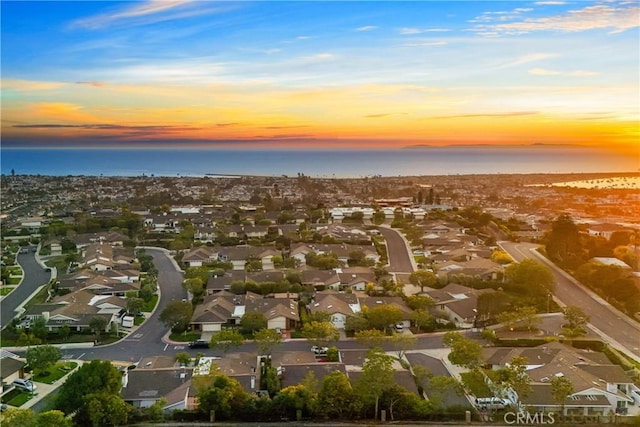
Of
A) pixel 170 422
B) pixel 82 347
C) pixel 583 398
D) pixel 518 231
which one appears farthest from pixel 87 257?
pixel 518 231

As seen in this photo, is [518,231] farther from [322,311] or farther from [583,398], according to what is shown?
[583,398]

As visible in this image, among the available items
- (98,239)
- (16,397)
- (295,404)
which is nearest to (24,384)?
(16,397)

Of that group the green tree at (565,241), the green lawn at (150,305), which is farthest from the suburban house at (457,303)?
the green lawn at (150,305)

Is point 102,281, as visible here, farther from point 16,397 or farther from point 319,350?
point 319,350

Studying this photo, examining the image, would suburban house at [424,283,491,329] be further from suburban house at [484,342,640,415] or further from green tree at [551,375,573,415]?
green tree at [551,375,573,415]

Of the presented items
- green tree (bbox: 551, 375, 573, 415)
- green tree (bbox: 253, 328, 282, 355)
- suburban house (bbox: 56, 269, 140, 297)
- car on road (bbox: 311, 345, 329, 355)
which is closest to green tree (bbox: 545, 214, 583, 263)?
green tree (bbox: 551, 375, 573, 415)

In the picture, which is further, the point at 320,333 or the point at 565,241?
the point at 565,241
